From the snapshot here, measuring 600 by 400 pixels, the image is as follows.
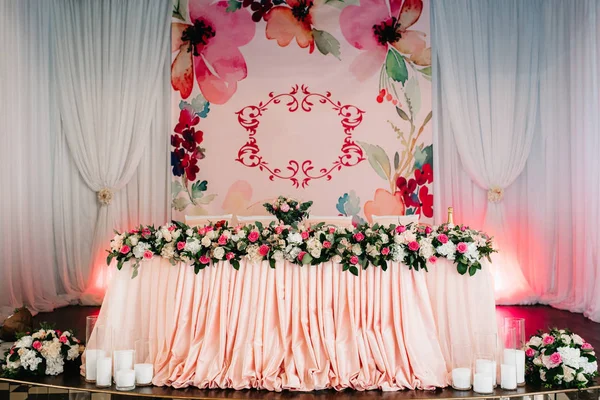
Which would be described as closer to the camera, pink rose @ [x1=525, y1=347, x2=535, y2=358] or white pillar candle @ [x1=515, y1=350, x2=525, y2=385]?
white pillar candle @ [x1=515, y1=350, x2=525, y2=385]

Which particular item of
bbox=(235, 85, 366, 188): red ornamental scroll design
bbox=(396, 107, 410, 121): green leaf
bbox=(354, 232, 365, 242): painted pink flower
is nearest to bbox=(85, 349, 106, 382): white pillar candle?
bbox=(354, 232, 365, 242): painted pink flower

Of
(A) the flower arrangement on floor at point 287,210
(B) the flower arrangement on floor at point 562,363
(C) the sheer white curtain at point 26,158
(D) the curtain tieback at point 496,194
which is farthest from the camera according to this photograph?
(D) the curtain tieback at point 496,194

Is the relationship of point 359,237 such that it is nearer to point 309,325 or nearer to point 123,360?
point 309,325

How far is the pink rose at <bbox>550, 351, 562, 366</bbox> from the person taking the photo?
338 centimetres

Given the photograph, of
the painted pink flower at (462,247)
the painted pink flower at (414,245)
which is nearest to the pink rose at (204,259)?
the painted pink flower at (414,245)

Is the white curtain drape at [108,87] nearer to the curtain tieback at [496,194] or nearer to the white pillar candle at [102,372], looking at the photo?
the white pillar candle at [102,372]

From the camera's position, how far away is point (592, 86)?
18.2ft

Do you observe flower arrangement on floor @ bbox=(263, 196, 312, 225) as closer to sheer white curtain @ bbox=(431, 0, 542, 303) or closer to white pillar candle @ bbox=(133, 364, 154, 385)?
sheer white curtain @ bbox=(431, 0, 542, 303)

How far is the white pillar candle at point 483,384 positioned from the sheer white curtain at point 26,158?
4.01 meters

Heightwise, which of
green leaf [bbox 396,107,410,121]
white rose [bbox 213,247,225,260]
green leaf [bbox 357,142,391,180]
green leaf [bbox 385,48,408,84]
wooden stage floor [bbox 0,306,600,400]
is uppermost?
green leaf [bbox 385,48,408,84]

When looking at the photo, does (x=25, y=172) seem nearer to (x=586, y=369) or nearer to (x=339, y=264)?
(x=339, y=264)

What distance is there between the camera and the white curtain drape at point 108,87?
252 inches

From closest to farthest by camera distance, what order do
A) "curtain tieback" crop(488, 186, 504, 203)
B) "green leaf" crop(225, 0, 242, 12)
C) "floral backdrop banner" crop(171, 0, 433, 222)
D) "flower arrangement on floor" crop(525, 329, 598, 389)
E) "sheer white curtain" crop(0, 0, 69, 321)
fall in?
"flower arrangement on floor" crop(525, 329, 598, 389), "sheer white curtain" crop(0, 0, 69, 321), "curtain tieback" crop(488, 186, 504, 203), "floral backdrop banner" crop(171, 0, 433, 222), "green leaf" crop(225, 0, 242, 12)

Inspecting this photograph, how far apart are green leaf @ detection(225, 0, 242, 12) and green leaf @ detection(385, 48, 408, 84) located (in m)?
1.67
